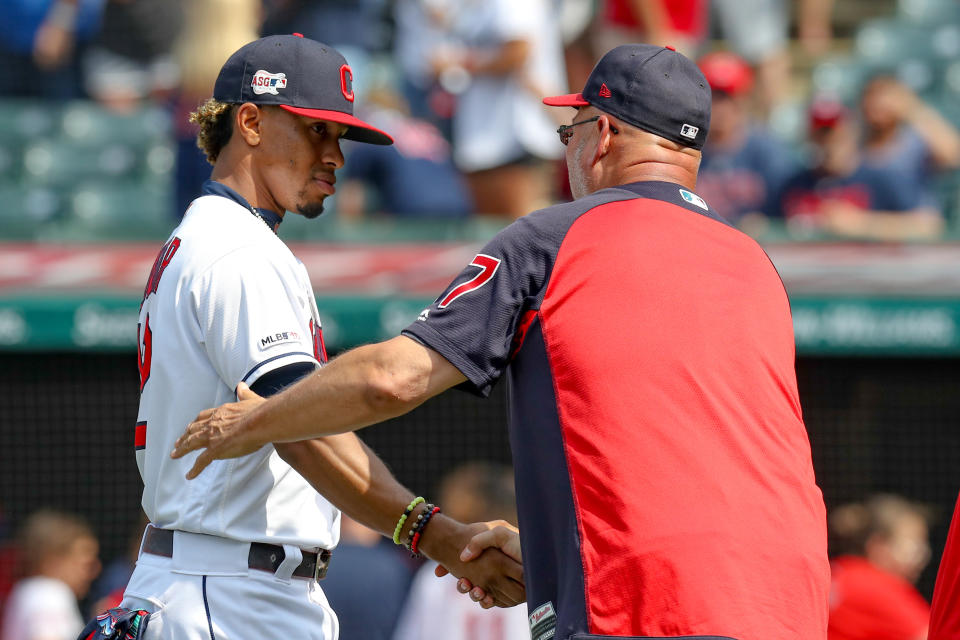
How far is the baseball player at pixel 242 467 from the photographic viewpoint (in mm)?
2660

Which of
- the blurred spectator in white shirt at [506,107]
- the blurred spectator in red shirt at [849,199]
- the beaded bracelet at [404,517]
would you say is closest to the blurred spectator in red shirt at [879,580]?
the blurred spectator in red shirt at [849,199]

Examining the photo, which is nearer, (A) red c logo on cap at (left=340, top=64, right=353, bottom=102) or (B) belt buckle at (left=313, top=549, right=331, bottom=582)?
(B) belt buckle at (left=313, top=549, right=331, bottom=582)

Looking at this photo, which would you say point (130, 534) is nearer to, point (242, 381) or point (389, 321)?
point (389, 321)

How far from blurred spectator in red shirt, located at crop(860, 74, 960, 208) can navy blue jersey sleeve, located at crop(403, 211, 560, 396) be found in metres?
→ 5.70

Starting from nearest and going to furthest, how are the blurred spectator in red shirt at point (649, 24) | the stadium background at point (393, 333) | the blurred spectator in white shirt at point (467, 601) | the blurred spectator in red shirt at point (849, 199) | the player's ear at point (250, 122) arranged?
1. the player's ear at point (250, 122)
2. the blurred spectator in white shirt at point (467, 601)
3. the stadium background at point (393, 333)
4. the blurred spectator in red shirt at point (849, 199)
5. the blurred spectator in red shirt at point (649, 24)

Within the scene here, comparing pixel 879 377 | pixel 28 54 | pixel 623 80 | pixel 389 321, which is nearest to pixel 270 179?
pixel 623 80

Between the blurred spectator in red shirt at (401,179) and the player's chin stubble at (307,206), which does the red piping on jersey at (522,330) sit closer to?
the player's chin stubble at (307,206)

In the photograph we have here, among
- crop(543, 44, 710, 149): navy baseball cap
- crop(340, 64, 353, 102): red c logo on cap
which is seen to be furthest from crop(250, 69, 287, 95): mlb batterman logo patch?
crop(543, 44, 710, 149): navy baseball cap

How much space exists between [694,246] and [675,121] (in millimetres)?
313

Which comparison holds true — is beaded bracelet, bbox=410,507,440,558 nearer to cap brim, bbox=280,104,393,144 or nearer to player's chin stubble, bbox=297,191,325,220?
player's chin stubble, bbox=297,191,325,220

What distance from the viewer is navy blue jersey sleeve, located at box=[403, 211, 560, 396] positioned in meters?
2.37

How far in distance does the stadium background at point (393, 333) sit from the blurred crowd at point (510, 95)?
0.38 m

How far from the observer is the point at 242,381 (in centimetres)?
263

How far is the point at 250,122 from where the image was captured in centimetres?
301
